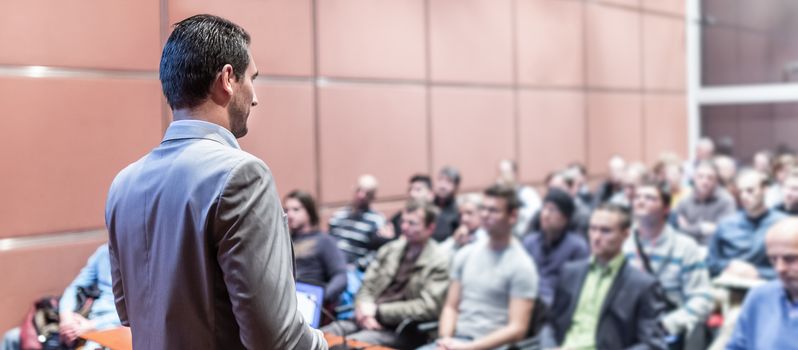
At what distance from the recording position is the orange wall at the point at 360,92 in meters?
3.81

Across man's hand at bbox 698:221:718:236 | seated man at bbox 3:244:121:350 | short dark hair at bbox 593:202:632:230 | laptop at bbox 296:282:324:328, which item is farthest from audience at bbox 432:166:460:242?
laptop at bbox 296:282:324:328

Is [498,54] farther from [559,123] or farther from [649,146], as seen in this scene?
[649,146]

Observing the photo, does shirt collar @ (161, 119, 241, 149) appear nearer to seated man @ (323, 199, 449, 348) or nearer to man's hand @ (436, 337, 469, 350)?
man's hand @ (436, 337, 469, 350)

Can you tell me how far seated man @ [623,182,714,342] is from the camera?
407 cm

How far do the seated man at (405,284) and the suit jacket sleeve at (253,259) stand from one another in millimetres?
2540

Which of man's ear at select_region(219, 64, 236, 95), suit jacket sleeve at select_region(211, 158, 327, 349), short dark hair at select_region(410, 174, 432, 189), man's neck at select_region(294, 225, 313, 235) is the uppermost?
man's ear at select_region(219, 64, 236, 95)

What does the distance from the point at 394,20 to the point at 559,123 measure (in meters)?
2.67

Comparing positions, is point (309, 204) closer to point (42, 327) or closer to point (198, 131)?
point (42, 327)

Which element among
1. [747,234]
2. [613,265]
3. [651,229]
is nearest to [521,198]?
[747,234]

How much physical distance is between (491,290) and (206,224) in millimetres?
2714

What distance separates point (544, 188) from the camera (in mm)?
8164

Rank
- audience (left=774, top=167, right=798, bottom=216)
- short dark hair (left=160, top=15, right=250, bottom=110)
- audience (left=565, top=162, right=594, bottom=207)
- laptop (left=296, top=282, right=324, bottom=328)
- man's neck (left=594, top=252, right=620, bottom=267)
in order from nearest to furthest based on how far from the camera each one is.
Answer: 1. short dark hair (left=160, top=15, right=250, bottom=110)
2. laptop (left=296, top=282, right=324, bottom=328)
3. man's neck (left=594, top=252, right=620, bottom=267)
4. audience (left=774, top=167, right=798, bottom=216)
5. audience (left=565, top=162, right=594, bottom=207)

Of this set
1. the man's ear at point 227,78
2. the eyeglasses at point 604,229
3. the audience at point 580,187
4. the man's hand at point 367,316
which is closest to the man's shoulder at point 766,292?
the eyeglasses at point 604,229

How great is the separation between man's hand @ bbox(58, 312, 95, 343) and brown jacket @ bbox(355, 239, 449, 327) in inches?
58.0
